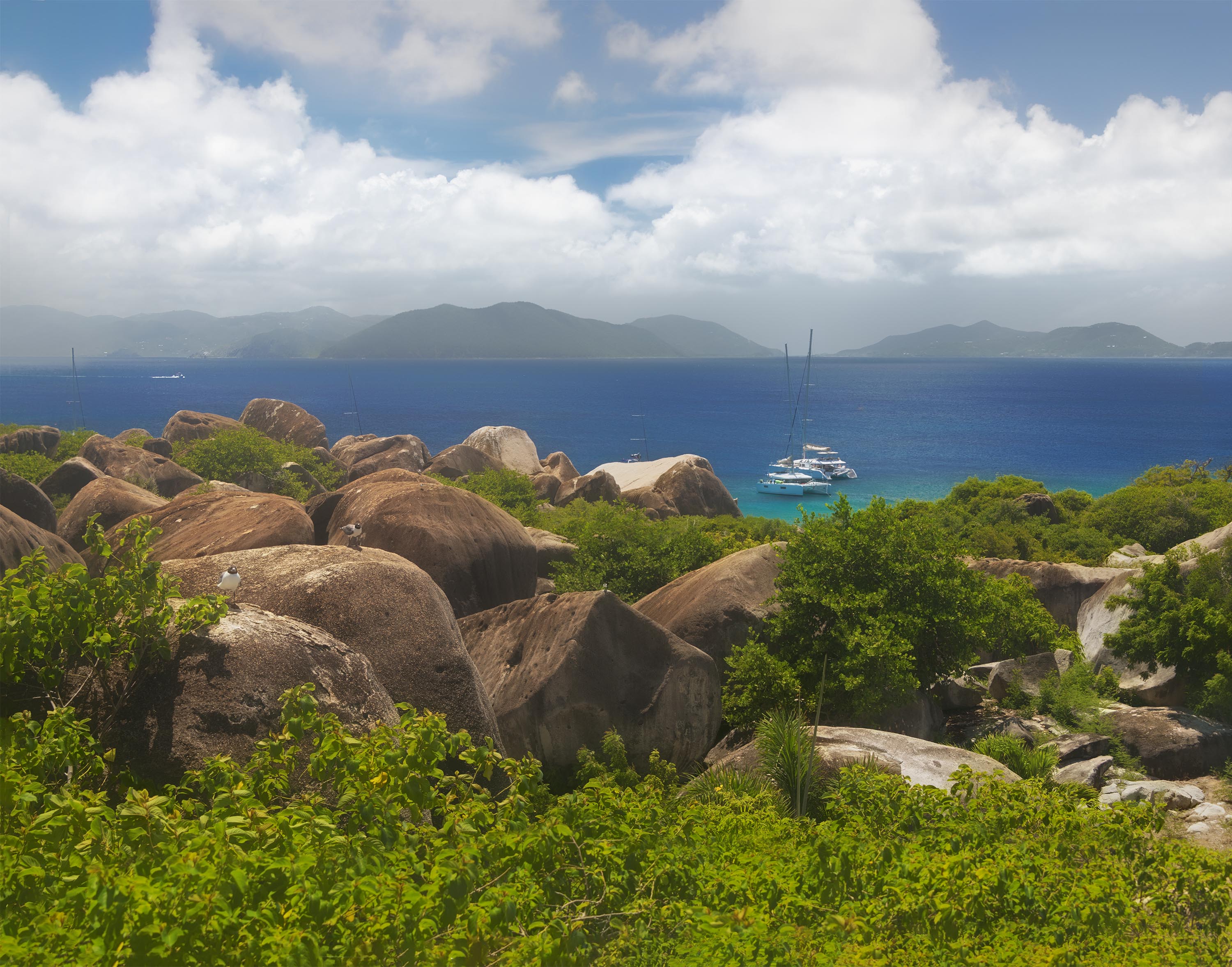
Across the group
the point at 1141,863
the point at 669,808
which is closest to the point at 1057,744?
the point at 1141,863

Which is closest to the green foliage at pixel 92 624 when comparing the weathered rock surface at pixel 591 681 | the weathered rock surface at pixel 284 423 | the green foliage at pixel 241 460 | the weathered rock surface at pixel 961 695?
the weathered rock surface at pixel 591 681

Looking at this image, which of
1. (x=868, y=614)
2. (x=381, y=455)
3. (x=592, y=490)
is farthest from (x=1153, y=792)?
(x=381, y=455)

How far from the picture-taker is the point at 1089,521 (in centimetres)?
4734

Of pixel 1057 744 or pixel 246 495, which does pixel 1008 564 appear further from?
pixel 246 495

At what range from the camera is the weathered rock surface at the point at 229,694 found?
330 inches

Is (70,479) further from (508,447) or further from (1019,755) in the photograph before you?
(508,447)

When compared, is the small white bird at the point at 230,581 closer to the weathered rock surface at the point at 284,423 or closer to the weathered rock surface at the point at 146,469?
the weathered rock surface at the point at 146,469

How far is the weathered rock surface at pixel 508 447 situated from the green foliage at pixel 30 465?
2680cm

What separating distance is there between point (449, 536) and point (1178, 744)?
17.8 m

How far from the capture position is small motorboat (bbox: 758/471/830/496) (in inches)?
3354

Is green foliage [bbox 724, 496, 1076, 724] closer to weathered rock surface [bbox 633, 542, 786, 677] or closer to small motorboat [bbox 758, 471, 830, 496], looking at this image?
weathered rock surface [bbox 633, 542, 786, 677]

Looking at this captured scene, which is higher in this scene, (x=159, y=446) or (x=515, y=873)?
(x=515, y=873)

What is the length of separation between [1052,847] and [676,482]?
157 ft

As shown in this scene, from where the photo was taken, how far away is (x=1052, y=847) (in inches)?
324
